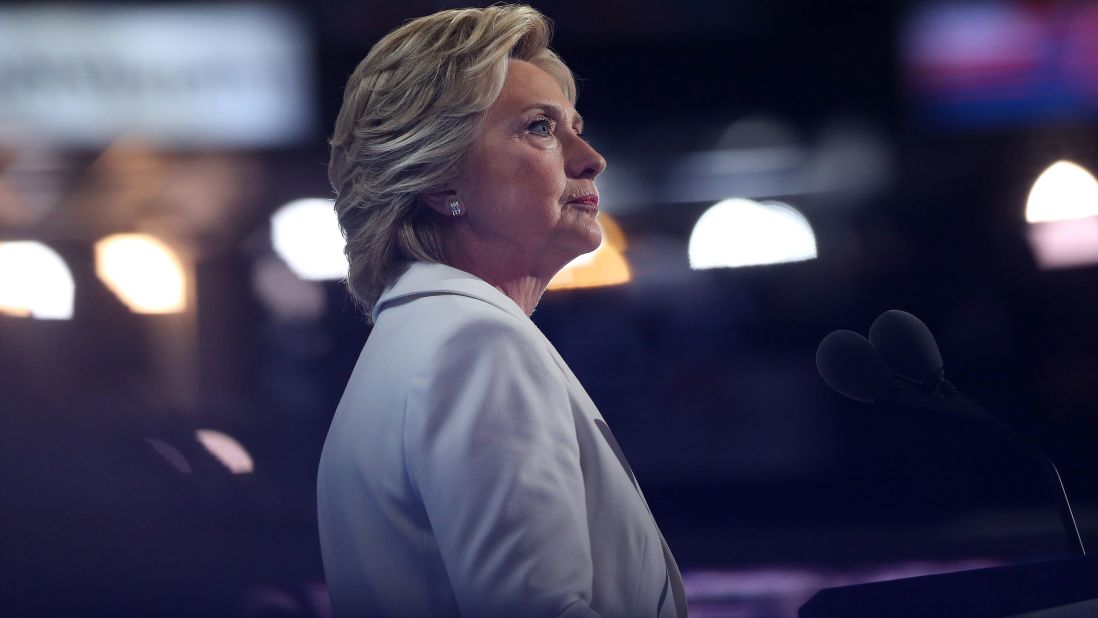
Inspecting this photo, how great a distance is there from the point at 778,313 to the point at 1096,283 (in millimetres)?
1715

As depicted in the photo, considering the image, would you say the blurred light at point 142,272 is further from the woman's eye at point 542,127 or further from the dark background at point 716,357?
the woman's eye at point 542,127

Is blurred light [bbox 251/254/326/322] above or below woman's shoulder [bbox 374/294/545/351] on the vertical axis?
above

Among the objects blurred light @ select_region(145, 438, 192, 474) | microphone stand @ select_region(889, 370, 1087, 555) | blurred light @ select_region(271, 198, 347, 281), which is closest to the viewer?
A: microphone stand @ select_region(889, 370, 1087, 555)

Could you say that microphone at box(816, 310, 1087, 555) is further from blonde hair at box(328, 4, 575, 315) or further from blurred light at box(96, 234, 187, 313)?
blurred light at box(96, 234, 187, 313)

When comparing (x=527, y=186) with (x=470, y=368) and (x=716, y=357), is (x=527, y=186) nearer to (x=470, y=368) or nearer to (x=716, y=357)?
(x=470, y=368)

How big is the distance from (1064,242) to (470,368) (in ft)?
16.4

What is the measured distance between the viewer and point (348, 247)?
1.12 meters

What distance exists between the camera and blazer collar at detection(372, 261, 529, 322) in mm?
874

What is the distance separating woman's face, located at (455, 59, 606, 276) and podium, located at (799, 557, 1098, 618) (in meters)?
0.50

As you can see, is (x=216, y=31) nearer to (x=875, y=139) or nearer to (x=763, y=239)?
(x=763, y=239)

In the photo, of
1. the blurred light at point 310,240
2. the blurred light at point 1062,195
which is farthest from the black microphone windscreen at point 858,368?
the blurred light at point 1062,195

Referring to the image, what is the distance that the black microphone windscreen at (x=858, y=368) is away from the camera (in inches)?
41.5

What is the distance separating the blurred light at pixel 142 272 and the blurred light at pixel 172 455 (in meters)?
0.77

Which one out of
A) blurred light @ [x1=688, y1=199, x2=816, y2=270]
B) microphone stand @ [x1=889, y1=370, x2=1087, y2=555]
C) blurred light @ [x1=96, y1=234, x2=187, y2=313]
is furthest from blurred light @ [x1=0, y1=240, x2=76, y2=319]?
microphone stand @ [x1=889, y1=370, x2=1087, y2=555]
